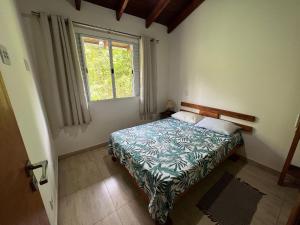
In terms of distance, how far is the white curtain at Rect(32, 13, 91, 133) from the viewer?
6.40 feet

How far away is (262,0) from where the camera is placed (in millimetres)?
1862

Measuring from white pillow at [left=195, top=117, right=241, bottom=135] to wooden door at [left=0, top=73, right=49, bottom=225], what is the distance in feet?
7.70

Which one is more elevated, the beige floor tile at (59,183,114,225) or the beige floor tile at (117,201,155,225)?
the beige floor tile at (117,201,155,225)

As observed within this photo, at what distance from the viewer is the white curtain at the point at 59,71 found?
1.95 metres

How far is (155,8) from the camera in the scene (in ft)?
8.30

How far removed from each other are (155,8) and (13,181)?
3088mm

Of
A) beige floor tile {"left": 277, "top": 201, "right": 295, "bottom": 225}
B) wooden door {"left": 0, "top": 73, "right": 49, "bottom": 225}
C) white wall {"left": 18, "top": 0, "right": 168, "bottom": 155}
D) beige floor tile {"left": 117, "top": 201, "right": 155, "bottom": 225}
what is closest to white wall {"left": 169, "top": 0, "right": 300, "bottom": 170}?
beige floor tile {"left": 277, "top": 201, "right": 295, "bottom": 225}

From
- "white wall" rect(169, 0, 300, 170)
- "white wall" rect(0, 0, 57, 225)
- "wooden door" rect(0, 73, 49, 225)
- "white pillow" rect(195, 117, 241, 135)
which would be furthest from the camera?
"white pillow" rect(195, 117, 241, 135)

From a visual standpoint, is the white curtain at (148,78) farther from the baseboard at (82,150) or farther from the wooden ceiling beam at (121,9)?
the baseboard at (82,150)

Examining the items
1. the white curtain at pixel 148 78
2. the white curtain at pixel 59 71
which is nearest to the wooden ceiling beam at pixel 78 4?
the white curtain at pixel 59 71

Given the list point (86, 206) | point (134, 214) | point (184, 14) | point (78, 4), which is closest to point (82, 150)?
point (86, 206)

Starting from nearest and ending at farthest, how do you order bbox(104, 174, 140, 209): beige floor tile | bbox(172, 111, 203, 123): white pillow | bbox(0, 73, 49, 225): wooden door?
bbox(0, 73, 49, 225): wooden door
bbox(104, 174, 140, 209): beige floor tile
bbox(172, 111, 203, 123): white pillow

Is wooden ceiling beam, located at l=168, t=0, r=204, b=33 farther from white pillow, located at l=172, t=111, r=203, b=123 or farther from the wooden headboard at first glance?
white pillow, located at l=172, t=111, r=203, b=123

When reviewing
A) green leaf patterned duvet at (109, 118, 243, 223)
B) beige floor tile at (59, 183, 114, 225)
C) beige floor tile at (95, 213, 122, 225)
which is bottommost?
beige floor tile at (59, 183, 114, 225)
